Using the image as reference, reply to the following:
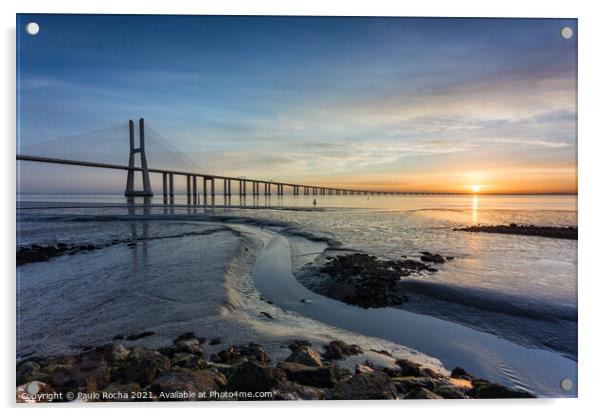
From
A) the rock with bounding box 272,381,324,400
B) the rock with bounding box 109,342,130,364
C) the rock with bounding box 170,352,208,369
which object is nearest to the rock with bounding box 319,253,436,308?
the rock with bounding box 272,381,324,400

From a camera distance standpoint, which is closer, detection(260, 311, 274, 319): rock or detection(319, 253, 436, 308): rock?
detection(260, 311, 274, 319): rock

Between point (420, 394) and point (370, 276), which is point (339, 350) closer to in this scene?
point (420, 394)

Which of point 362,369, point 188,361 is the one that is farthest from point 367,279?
point 188,361

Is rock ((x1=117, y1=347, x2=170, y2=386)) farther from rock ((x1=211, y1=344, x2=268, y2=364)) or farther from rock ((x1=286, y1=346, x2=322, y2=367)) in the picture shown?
rock ((x1=286, y1=346, x2=322, y2=367))

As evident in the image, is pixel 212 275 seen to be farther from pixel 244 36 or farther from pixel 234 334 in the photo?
pixel 244 36

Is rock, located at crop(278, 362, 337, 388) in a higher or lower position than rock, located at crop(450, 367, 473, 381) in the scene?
higher

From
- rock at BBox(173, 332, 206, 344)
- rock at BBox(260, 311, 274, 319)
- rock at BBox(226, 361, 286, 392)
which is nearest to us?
rock at BBox(226, 361, 286, 392)
